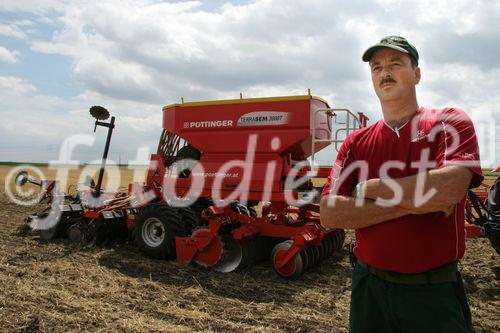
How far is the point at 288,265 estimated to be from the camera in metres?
6.58

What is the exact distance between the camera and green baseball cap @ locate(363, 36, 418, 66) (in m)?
2.05

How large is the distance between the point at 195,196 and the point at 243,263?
4.85 ft

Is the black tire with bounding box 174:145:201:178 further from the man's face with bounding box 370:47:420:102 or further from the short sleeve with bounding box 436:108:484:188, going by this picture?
the short sleeve with bounding box 436:108:484:188

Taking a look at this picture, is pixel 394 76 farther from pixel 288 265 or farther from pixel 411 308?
pixel 288 265

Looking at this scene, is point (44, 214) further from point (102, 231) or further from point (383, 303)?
point (383, 303)

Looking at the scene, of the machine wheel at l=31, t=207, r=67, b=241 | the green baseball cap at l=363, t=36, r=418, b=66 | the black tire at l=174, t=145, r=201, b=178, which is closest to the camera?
the green baseball cap at l=363, t=36, r=418, b=66

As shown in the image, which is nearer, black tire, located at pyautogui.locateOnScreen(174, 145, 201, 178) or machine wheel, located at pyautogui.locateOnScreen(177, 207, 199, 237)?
machine wheel, located at pyautogui.locateOnScreen(177, 207, 199, 237)

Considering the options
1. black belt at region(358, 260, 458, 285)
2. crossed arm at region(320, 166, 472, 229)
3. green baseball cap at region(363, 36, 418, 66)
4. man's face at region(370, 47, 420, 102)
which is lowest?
black belt at region(358, 260, 458, 285)

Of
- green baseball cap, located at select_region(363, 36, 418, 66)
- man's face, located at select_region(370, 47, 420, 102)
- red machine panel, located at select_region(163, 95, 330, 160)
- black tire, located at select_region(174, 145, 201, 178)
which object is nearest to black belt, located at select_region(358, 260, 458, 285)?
man's face, located at select_region(370, 47, 420, 102)

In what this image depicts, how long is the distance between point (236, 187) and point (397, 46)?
5.41 m

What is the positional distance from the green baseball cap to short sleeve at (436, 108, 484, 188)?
0.99 feet

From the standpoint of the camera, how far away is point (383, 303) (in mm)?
2033

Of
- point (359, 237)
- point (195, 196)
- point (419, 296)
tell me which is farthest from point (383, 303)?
point (195, 196)

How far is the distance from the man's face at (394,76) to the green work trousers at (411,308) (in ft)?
2.59
